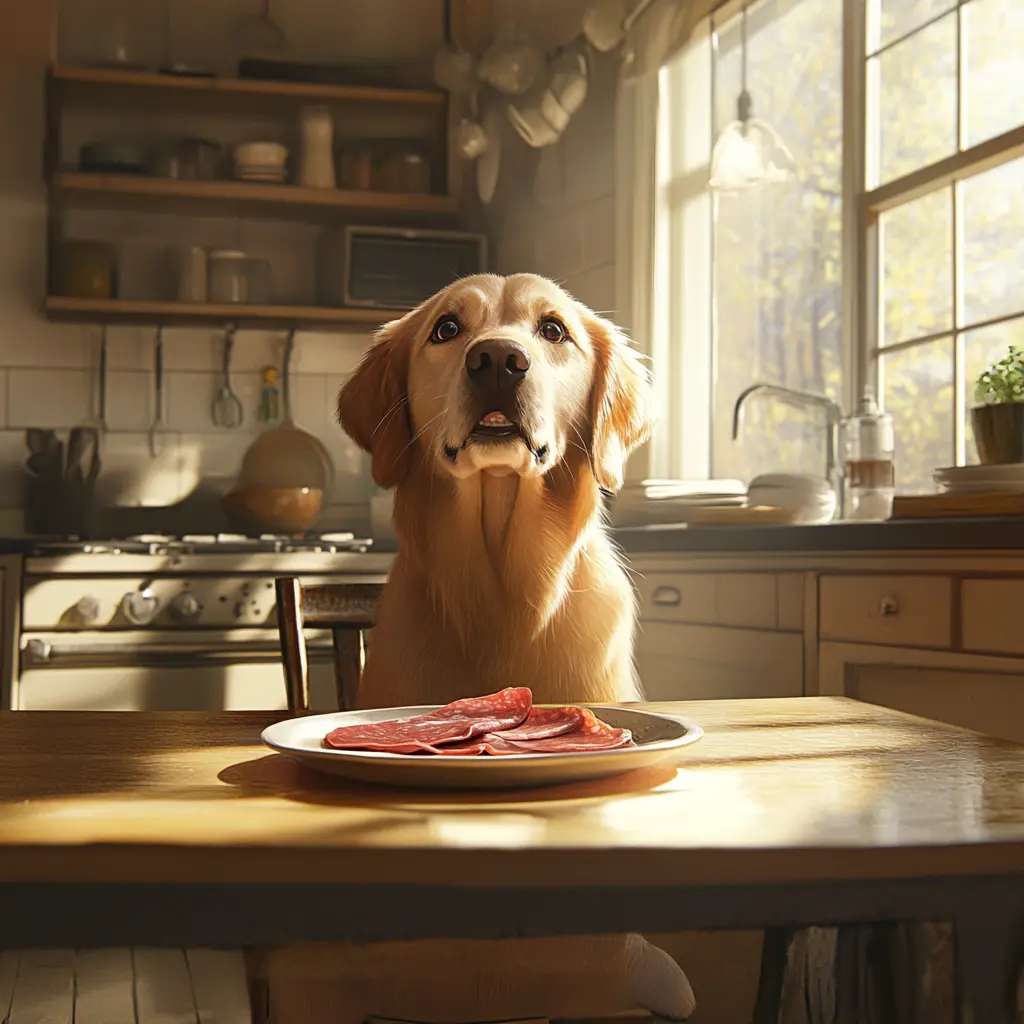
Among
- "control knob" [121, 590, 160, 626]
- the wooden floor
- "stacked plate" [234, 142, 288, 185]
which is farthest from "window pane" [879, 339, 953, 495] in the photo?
the wooden floor

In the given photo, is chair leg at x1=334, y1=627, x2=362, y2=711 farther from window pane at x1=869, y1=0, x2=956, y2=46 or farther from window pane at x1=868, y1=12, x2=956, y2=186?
window pane at x1=869, y1=0, x2=956, y2=46

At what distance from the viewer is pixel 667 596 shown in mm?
2953

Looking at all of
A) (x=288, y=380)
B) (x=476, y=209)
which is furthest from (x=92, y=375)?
(x=476, y=209)

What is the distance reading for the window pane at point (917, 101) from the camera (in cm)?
301

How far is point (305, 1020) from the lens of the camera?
2.06 feet

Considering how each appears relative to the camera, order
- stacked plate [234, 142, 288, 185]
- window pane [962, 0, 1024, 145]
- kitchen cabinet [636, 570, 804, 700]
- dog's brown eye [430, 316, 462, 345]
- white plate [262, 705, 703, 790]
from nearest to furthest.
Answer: white plate [262, 705, 703, 790] < dog's brown eye [430, 316, 462, 345] < kitchen cabinet [636, 570, 804, 700] < window pane [962, 0, 1024, 145] < stacked plate [234, 142, 288, 185]

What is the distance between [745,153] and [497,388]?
5.81ft

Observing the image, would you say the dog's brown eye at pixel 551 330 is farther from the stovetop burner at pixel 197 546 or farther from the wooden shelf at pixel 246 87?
the wooden shelf at pixel 246 87

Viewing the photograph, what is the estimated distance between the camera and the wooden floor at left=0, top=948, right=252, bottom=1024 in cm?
53

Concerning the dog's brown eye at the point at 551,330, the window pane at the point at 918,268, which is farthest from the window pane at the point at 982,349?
the dog's brown eye at the point at 551,330

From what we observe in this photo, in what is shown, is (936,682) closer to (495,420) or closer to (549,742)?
(495,420)

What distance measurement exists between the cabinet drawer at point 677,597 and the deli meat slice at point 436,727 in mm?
1968

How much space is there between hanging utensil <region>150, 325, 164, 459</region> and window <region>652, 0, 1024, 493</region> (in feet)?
6.10

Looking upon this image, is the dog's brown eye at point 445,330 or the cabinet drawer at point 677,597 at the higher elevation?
the dog's brown eye at point 445,330
